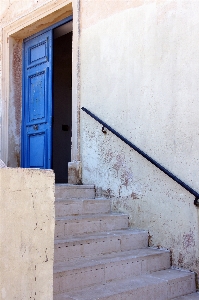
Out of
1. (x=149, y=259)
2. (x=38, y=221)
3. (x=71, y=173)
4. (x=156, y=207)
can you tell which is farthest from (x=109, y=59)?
(x=38, y=221)

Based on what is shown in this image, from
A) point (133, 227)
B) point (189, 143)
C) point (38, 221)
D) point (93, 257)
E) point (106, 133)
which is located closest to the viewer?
point (38, 221)

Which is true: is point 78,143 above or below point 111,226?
above

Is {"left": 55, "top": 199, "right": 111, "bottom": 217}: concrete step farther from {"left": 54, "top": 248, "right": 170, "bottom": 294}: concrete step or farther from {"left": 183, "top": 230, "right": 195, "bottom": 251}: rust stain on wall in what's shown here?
{"left": 183, "top": 230, "right": 195, "bottom": 251}: rust stain on wall

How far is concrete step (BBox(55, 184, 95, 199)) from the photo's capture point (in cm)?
413

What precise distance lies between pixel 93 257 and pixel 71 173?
1642mm

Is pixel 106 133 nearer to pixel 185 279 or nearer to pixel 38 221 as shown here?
pixel 185 279

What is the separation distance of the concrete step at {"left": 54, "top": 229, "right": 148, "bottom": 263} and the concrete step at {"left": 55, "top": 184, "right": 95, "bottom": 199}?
2.12 ft

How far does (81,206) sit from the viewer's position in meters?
3.99

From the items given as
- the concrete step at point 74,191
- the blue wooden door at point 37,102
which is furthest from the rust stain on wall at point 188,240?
the blue wooden door at point 37,102

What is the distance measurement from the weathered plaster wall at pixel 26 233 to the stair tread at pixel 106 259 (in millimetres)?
1029

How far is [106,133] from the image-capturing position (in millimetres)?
4539

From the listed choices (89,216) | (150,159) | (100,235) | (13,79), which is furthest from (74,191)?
(13,79)

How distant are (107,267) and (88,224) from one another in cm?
63

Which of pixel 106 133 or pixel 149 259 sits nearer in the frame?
pixel 149 259
